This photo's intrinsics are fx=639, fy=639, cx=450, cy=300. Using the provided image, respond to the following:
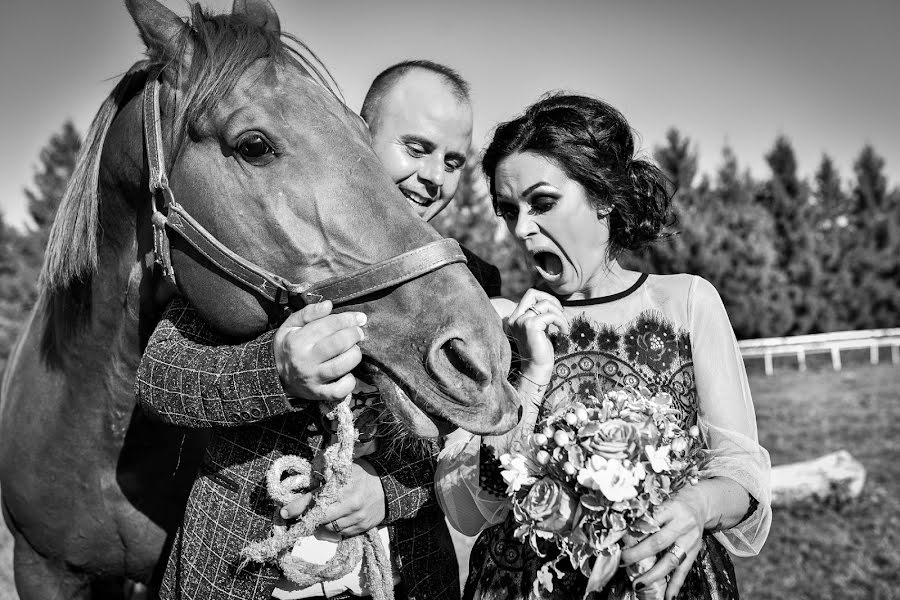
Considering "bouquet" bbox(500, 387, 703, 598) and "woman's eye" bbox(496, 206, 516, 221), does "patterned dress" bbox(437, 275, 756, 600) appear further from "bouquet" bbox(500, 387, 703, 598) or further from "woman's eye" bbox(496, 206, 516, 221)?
"woman's eye" bbox(496, 206, 516, 221)

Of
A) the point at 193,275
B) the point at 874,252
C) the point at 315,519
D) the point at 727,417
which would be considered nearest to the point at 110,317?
the point at 193,275

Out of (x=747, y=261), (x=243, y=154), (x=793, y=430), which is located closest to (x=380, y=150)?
(x=243, y=154)

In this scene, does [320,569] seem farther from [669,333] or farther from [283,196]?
[669,333]

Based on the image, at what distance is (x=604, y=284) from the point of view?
7.12 ft

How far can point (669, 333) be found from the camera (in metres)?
1.99

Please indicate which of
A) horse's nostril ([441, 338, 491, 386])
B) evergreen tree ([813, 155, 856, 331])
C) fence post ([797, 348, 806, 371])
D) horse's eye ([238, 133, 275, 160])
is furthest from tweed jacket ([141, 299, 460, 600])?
evergreen tree ([813, 155, 856, 331])

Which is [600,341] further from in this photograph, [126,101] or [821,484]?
[821,484]

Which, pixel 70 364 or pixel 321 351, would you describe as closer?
pixel 321 351

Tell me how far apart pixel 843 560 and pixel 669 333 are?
484 cm

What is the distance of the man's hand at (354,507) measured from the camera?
1.67 meters

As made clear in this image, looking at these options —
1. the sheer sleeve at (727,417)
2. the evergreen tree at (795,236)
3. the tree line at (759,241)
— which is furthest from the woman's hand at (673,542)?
the evergreen tree at (795,236)

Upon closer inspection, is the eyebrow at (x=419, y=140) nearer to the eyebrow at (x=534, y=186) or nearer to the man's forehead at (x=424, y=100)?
the man's forehead at (x=424, y=100)

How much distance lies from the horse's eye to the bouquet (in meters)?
1.05

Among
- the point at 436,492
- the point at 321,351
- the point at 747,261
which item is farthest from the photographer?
the point at 747,261
